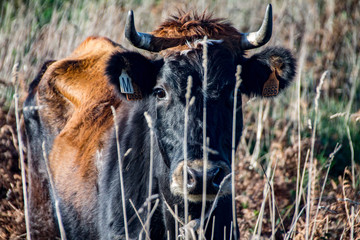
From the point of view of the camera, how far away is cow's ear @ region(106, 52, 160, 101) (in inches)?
153

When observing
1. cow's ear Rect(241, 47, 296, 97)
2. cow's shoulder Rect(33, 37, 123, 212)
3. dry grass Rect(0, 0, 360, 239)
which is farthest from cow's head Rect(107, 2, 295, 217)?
cow's shoulder Rect(33, 37, 123, 212)

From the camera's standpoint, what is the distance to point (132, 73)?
3902 mm

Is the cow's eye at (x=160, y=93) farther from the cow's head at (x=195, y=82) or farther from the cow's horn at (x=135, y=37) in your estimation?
the cow's horn at (x=135, y=37)

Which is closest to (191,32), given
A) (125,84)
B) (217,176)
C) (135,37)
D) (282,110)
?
(135,37)

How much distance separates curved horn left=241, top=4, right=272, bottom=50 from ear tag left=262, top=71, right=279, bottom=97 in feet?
1.08

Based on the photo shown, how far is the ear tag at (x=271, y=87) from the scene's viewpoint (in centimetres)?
413

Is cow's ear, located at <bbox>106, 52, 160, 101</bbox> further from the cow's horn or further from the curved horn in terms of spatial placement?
the curved horn

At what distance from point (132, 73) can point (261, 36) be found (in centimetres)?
114

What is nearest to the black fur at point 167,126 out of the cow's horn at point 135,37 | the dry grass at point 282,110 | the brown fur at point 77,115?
the cow's horn at point 135,37

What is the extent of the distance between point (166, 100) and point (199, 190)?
889mm

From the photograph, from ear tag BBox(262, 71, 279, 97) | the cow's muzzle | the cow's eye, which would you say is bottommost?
the cow's muzzle

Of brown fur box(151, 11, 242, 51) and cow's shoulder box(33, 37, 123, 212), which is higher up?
brown fur box(151, 11, 242, 51)

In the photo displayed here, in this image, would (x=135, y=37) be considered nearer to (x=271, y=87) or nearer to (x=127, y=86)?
(x=127, y=86)

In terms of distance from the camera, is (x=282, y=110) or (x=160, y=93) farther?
(x=282, y=110)
